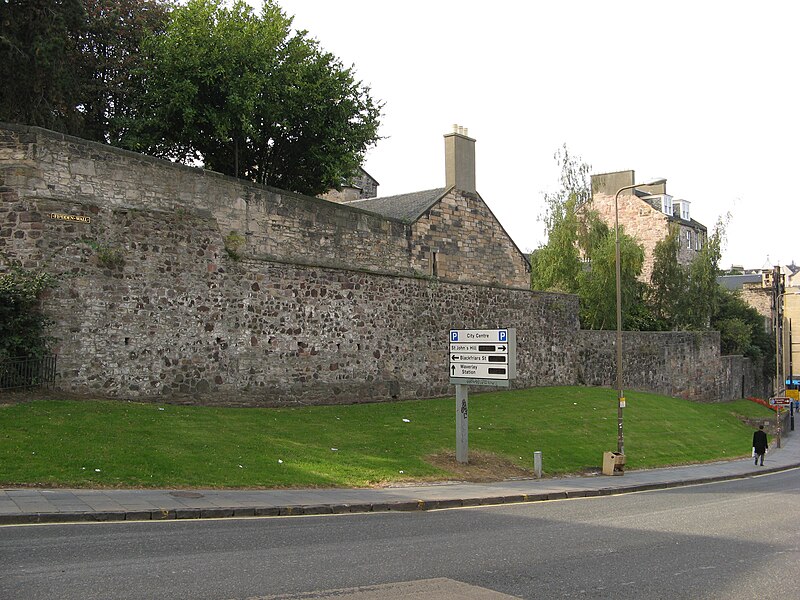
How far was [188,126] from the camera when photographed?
28.7 metres

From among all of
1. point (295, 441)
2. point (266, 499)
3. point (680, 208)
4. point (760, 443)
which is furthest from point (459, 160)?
point (680, 208)

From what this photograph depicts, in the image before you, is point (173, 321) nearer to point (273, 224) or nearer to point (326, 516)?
point (273, 224)

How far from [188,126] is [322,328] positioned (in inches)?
385

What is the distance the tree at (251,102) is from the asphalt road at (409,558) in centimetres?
1977

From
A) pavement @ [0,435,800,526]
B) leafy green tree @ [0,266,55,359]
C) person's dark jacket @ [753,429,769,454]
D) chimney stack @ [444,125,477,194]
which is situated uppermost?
chimney stack @ [444,125,477,194]

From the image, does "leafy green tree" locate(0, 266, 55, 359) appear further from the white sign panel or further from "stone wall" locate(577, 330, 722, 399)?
"stone wall" locate(577, 330, 722, 399)

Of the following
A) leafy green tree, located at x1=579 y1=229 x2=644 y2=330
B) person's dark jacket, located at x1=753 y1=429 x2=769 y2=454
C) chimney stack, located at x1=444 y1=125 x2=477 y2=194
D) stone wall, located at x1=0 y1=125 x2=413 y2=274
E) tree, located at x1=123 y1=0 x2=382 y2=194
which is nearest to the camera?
stone wall, located at x1=0 y1=125 x2=413 y2=274

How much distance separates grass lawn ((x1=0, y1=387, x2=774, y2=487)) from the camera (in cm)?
1516

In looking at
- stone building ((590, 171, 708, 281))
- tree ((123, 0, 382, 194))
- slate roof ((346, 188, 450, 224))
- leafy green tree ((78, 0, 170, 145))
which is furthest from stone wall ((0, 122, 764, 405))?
stone building ((590, 171, 708, 281))

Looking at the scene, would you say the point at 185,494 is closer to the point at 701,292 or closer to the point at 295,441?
the point at 295,441

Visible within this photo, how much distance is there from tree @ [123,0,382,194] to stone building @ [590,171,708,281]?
3301 cm

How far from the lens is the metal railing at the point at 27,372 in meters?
18.4

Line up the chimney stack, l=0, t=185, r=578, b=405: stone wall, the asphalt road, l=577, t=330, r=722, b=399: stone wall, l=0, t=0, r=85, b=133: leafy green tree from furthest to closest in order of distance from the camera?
l=577, t=330, r=722, b=399: stone wall
the chimney stack
l=0, t=0, r=85, b=133: leafy green tree
l=0, t=185, r=578, b=405: stone wall
the asphalt road

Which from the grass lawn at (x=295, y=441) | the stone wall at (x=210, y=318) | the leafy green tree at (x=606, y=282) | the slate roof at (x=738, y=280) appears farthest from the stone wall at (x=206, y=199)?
the slate roof at (x=738, y=280)
